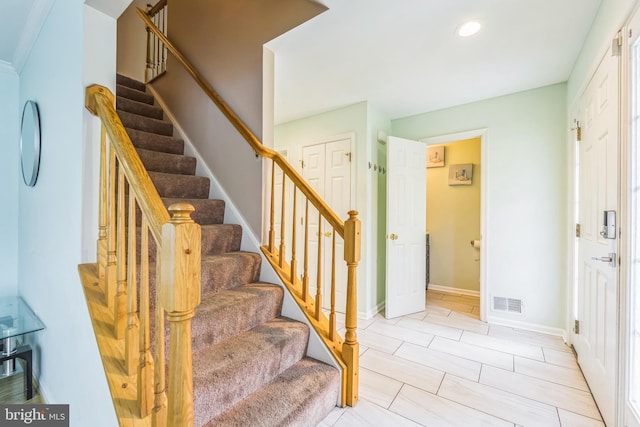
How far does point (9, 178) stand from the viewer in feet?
8.33

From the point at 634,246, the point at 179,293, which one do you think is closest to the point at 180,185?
the point at 179,293

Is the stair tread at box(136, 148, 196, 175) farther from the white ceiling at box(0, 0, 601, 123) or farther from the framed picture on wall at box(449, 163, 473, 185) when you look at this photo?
the framed picture on wall at box(449, 163, 473, 185)

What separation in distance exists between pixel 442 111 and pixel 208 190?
2.71 metres

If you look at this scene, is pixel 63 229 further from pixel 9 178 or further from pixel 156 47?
pixel 156 47

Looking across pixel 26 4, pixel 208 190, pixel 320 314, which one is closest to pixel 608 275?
pixel 320 314

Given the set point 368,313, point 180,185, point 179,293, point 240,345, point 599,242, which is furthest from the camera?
point 368,313

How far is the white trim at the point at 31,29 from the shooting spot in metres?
1.75

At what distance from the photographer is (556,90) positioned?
2619 mm

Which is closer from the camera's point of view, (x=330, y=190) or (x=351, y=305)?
(x=351, y=305)

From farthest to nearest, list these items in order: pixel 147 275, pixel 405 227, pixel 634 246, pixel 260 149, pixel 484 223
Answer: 1. pixel 405 227
2. pixel 484 223
3. pixel 260 149
4. pixel 634 246
5. pixel 147 275

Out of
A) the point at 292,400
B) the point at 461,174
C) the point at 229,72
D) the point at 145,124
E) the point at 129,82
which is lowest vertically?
the point at 292,400

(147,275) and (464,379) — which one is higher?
(147,275)

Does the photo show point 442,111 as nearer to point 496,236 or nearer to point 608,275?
point 496,236

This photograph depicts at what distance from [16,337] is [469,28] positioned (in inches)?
146
